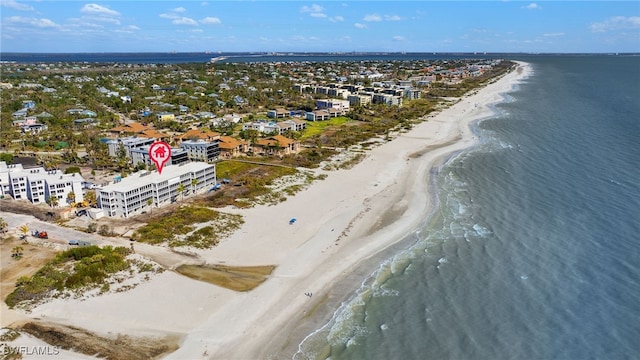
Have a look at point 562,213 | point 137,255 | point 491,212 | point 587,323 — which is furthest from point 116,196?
point 562,213

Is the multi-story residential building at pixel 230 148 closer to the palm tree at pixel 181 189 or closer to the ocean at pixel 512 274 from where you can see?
the palm tree at pixel 181 189

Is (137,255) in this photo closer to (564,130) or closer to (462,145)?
(462,145)

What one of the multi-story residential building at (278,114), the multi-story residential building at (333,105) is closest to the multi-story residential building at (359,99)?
→ the multi-story residential building at (333,105)

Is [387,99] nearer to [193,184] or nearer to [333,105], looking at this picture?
[333,105]

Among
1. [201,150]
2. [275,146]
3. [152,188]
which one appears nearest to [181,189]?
[152,188]

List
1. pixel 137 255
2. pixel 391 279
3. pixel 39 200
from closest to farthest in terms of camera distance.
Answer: pixel 391 279 < pixel 137 255 < pixel 39 200

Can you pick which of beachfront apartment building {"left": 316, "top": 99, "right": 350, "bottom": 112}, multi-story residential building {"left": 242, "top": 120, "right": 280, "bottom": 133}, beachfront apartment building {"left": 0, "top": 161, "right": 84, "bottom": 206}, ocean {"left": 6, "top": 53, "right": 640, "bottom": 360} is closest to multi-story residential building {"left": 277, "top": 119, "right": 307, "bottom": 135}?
multi-story residential building {"left": 242, "top": 120, "right": 280, "bottom": 133}
